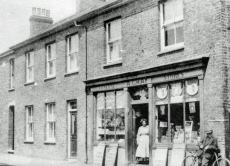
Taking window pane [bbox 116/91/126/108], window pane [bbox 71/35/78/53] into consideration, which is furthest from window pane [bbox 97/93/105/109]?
window pane [bbox 71/35/78/53]

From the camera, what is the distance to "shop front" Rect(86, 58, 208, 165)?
11689 millimetres

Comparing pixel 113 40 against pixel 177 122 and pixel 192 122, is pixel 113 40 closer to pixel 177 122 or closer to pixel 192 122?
pixel 177 122

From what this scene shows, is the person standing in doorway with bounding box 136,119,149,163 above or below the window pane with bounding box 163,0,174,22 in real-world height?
below

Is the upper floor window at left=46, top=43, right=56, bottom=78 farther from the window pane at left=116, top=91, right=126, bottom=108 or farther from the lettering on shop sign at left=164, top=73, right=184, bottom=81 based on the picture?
the lettering on shop sign at left=164, top=73, right=184, bottom=81

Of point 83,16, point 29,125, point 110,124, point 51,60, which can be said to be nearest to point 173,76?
point 110,124

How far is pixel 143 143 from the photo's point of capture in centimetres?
1375

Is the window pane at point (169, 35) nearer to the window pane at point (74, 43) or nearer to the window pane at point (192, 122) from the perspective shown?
the window pane at point (192, 122)

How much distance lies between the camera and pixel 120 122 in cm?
1488

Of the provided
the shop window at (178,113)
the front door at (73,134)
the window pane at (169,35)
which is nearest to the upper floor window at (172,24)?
the window pane at (169,35)

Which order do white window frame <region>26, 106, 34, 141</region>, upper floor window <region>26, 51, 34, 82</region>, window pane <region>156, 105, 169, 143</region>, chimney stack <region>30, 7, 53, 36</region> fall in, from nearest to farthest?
1. window pane <region>156, 105, 169, 143</region>
2. white window frame <region>26, 106, 34, 141</region>
3. upper floor window <region>26, 51, 34, 82</region>
4. chimney stack <region>30, 7, 53, 36</region>

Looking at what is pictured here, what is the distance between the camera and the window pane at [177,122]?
1212 cm

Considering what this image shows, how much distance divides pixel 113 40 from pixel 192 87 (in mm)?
4968

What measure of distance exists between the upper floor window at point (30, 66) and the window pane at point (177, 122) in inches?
460

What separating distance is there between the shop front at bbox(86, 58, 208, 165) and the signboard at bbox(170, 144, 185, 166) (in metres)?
0.12
